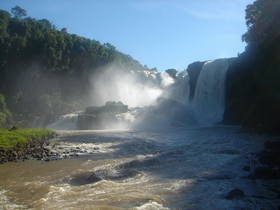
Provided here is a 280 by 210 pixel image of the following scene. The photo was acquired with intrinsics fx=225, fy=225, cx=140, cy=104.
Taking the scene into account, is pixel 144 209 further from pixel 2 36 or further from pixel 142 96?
pixel 142 96

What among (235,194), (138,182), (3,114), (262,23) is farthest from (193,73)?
(235,194)

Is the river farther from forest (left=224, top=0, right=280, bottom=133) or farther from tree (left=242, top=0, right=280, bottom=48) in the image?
tree (left=242, top=0, right=280, bottom=48)

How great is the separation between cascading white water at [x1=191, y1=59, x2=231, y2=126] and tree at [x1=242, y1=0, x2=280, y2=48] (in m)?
6.18

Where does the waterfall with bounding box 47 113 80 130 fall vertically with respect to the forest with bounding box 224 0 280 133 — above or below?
below

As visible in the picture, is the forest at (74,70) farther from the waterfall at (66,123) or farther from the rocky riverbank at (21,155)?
the rocky riverbank at (21,155)

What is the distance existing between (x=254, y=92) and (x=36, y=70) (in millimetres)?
47718

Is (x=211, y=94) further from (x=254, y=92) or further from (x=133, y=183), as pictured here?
(x=133, y=183)

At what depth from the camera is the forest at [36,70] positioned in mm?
48656

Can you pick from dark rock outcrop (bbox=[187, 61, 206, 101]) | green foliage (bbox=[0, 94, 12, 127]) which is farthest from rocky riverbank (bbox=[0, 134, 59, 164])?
dark rock outcrop (bbox=[187, 61, 206, 101])

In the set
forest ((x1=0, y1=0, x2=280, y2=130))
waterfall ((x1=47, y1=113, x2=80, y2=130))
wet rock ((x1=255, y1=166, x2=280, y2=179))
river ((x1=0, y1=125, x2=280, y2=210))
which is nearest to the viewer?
river ((x1=0, y1=125, x2=280, y2=210))

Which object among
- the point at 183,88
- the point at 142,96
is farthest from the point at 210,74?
the point at 142,96

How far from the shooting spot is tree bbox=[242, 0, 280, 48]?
28406 mm

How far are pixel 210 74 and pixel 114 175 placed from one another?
33.5 meters

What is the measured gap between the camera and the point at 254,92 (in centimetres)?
2830
